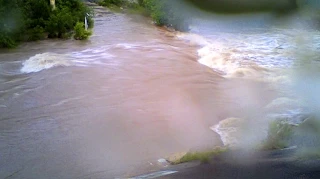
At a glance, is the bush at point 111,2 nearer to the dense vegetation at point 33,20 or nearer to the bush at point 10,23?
the dense vegetation at point 33,20

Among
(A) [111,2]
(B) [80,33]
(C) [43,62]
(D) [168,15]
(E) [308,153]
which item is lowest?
(C) [43,62]

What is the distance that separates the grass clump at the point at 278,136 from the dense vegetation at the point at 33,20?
12026 millimetres

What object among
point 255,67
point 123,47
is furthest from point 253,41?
point 123,47

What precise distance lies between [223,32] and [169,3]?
3655 mm

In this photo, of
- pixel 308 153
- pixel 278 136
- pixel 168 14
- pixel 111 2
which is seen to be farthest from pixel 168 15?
pixel 308 153

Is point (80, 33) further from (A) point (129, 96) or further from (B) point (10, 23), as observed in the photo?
(A) point (129, 96)

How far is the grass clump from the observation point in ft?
16.0

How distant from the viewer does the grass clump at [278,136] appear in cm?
487

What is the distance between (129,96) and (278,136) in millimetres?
4796

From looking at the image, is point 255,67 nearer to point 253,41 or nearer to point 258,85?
point 258,85

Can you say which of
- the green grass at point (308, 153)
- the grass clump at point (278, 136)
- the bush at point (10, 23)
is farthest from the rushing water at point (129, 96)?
the green grass at point (308, 153)

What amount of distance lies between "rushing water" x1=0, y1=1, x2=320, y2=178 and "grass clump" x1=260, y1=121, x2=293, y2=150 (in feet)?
2.46

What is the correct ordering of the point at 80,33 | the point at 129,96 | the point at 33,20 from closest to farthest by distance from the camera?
the point at 129,96 → the point at 80,33 → the point at 33,20

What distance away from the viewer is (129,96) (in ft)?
31.8
